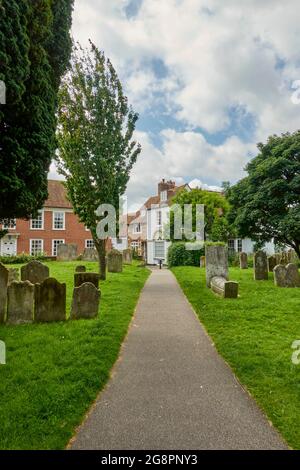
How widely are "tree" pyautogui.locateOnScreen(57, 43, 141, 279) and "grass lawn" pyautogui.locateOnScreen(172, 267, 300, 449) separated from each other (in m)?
7.59

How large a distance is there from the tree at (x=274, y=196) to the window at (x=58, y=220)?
27.7 meters

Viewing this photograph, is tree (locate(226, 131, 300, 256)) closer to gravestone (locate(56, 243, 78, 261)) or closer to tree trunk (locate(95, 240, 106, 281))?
tree trunk (locate(95, 240, 106, 281))

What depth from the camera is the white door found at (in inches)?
1479

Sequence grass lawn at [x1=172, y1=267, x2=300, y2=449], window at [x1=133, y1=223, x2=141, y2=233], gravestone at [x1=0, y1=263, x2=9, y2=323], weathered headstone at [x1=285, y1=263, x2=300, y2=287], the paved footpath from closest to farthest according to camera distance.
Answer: the paved footpath
grass lawn at [x1=172, y1=267, x2=300, y2=449]
gravestone at [x1=0, y1=263, x2=9, y2=323]
weathered headstone at [x1=285, y1=263, x2=300, y2=287]
window at [x1=133, y1=223, x2=141, y2=233]

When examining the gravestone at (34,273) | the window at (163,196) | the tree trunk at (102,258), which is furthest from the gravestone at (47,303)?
the window at (163,196)

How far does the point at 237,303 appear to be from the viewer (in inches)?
428

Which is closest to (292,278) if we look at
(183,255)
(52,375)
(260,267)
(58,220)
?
(260,267)

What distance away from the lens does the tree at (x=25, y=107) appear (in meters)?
7.11

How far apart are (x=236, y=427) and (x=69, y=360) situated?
3.26 m

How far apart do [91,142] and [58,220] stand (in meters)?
25.8

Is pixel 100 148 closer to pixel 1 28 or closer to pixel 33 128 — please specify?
pixel 33 128

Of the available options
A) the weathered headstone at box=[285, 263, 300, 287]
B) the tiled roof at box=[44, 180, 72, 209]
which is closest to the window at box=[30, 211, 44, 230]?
the tiled roof at box=[44, 180, 72, 209]

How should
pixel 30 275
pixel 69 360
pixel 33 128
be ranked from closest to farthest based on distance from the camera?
pixel 69 360
pixel 33 128
pixel 30 275

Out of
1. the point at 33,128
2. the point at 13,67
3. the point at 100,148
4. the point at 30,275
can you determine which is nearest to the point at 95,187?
the point at 100,148
